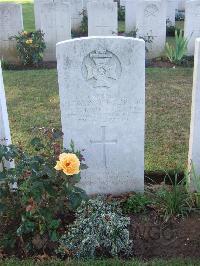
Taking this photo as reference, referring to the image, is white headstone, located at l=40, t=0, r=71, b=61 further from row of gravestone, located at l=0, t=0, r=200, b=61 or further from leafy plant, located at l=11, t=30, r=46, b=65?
leafy plant, located at l=11, t=30, r=46, b=65

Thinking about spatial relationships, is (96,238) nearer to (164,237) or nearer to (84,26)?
(164,237)

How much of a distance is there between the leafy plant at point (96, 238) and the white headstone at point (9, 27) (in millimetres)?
6445

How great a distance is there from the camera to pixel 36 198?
3230 millimetres

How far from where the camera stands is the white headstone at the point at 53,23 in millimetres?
9273

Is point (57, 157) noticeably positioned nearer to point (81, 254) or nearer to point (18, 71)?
point (81, 254)

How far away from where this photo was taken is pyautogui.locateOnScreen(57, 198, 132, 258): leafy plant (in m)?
3.47

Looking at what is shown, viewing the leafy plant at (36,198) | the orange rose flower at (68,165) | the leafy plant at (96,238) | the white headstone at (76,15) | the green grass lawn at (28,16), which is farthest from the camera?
the green grass lawn at (28,16)

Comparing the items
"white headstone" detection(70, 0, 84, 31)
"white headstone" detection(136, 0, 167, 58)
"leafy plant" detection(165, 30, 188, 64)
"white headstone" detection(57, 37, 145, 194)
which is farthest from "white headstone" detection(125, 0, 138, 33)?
"white headstone" detection(57, 37, 145, 194)

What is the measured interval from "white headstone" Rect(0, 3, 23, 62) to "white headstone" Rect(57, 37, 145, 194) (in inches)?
224

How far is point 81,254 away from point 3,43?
22.6ft

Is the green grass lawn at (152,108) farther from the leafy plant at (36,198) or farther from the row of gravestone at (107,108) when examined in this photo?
the leafy plant at (36,198)

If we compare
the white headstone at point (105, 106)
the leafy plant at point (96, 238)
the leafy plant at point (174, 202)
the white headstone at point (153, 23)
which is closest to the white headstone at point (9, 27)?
the white headstone at point (153, 23)

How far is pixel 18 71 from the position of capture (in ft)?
28.8

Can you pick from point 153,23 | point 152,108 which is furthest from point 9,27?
point 152,108
